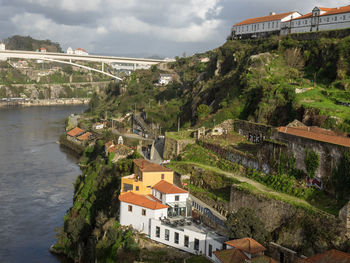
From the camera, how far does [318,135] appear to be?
587 inches

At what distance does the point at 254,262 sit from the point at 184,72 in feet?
160

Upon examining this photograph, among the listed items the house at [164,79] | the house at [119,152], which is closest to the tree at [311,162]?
the house at [119,152]

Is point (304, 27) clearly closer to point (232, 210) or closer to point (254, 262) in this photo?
point (232, 210)

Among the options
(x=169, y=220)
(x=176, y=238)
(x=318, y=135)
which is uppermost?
(x=318, y=135)

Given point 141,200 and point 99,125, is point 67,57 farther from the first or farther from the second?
point 141,200

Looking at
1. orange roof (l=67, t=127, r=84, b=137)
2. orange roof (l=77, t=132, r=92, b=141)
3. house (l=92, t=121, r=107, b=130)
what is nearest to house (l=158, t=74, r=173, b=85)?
house (l=92, t=121, r=107, b=130)

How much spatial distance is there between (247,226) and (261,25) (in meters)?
26.3

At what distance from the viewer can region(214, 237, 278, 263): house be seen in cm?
1204

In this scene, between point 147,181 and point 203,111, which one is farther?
point 203,111

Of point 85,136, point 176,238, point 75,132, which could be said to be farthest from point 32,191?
point 75,132

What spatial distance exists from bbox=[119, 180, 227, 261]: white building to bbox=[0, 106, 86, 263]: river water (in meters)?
5.55

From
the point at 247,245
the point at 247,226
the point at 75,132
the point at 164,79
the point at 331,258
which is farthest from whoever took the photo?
the point at 164,79

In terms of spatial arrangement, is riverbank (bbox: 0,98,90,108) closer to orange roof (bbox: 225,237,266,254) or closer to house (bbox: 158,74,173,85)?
house (bbox: 158,74,173,85)

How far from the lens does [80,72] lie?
116 meters
